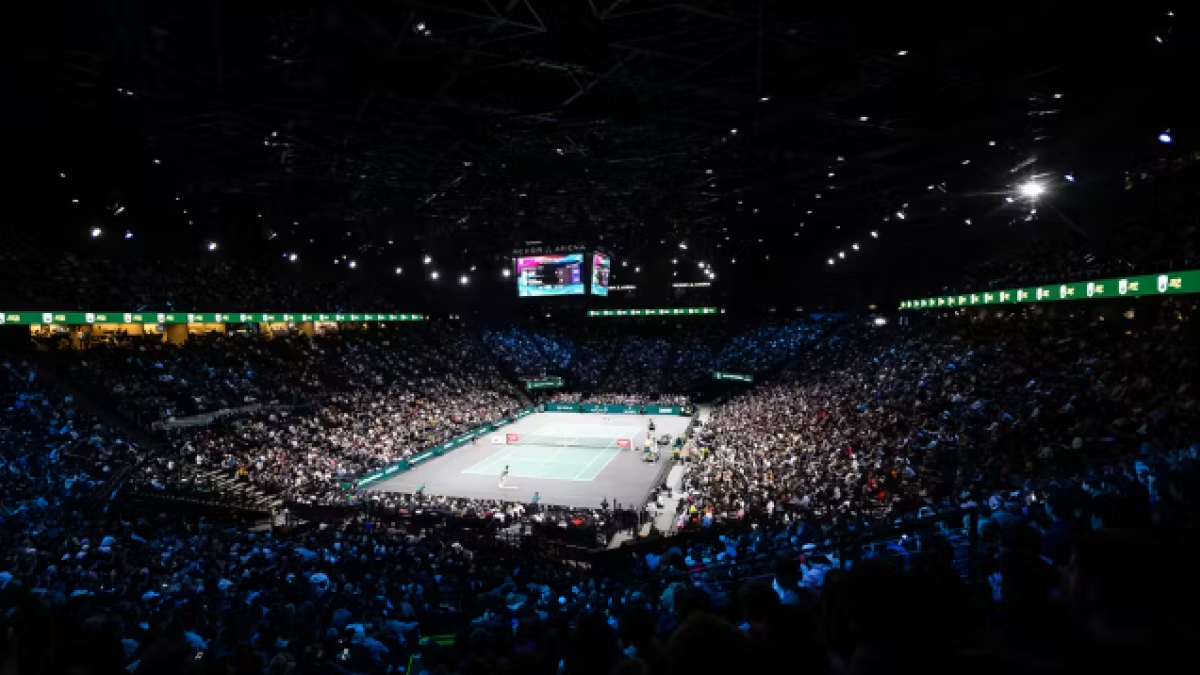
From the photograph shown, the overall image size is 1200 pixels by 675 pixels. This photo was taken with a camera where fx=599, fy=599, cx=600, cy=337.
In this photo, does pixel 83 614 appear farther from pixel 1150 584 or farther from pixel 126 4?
pixel 126 4

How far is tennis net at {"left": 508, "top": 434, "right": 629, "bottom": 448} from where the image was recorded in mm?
35812

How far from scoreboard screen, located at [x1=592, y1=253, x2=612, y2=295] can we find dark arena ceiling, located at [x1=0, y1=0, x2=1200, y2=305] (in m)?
6.70

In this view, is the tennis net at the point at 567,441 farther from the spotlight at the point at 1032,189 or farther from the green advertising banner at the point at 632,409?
the spotlight at the point at 1032,189

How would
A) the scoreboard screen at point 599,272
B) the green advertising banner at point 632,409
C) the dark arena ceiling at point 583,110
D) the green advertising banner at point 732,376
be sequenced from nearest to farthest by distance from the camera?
the dark arena ceiling at point 583,110
the scoreboard screen at point 599,272
the green advertising banner at point 732,376
the green advertising banner at point 632,409

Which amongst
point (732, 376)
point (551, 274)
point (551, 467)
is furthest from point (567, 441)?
point (732, 376)

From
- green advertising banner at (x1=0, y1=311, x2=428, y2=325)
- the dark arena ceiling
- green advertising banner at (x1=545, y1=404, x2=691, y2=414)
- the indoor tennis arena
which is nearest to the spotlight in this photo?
the dark arena ceiling

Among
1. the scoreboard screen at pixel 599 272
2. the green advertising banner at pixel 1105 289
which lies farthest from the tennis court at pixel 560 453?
the green advertising banner at pixel 1105 289

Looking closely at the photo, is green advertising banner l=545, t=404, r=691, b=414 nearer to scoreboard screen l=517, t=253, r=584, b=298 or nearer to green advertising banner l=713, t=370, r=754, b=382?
green advertising banner l=713, t=370, r=754, b=382

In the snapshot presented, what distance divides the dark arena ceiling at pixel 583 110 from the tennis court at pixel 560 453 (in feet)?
43.7

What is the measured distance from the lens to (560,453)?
1331 inches

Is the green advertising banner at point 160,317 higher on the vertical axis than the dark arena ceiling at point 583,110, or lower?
lower

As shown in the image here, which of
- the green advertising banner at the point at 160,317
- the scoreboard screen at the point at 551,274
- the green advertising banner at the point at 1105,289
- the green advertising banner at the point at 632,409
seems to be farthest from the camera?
the green advertising banner at the point at 632,409

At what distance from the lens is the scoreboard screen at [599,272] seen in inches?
1503

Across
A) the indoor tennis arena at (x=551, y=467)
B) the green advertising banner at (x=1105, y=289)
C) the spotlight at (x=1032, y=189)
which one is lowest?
the indoor tennis arena at (x=551, y=467)
